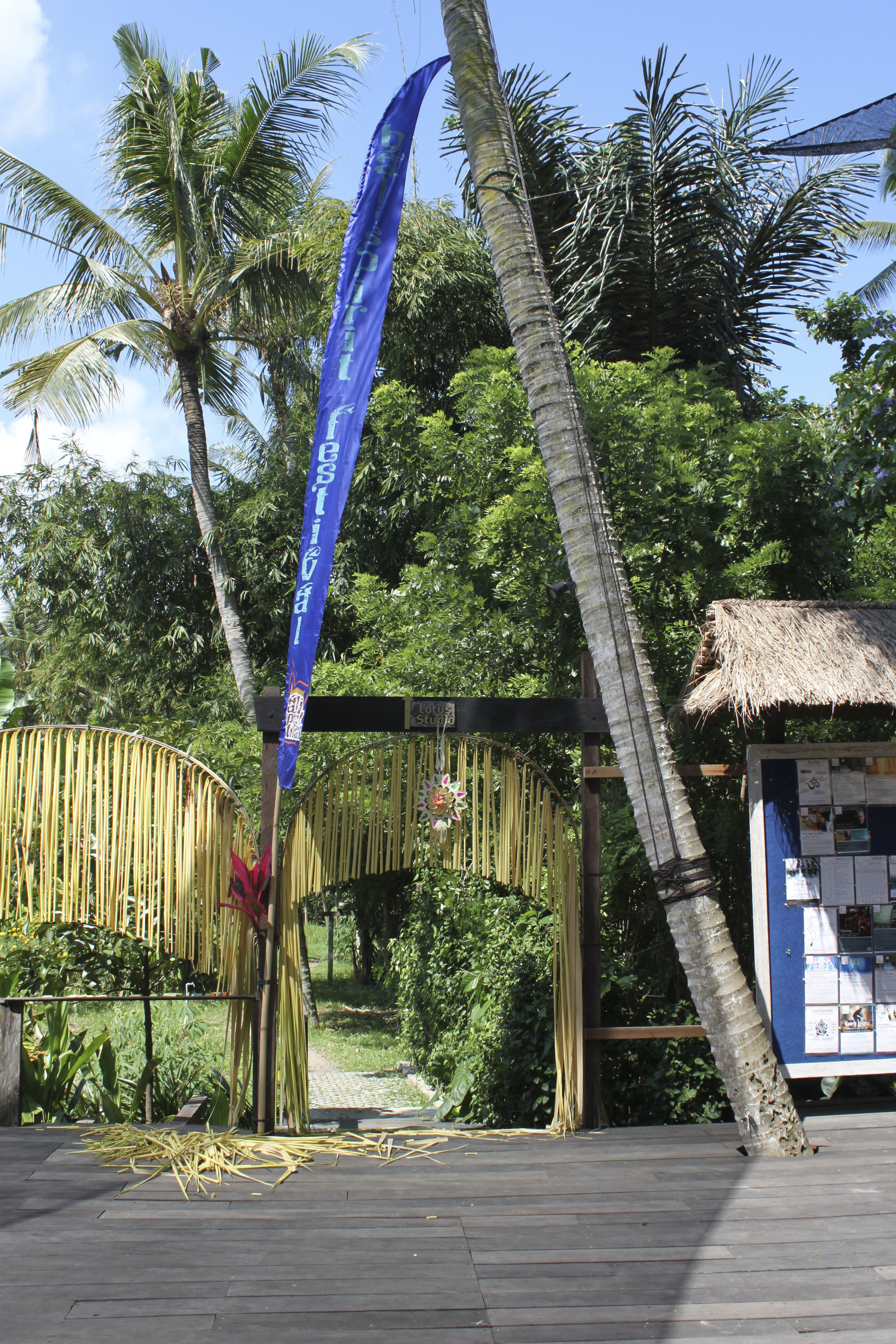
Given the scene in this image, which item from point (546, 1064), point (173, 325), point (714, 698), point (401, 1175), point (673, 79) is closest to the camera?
point (401, 1175)

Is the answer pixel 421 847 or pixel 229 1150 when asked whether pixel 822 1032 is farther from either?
pixel 229 1150

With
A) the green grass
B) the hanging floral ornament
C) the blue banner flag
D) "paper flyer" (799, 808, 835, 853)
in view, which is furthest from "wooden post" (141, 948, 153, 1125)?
the green grass

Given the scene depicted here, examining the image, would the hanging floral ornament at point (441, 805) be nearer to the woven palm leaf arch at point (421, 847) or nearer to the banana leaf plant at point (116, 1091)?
the woven palm leaf arch at point (421, 847)

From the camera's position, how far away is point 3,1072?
185 inches

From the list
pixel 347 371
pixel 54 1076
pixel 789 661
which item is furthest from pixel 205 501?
pixel 789 661

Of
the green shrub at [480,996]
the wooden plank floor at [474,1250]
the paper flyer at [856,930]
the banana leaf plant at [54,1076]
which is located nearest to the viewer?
the wooden plank floor at [474,1250]

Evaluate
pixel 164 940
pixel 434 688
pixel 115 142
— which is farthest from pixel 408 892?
pixel 115 142

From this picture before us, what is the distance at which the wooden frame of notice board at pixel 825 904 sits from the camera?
482 centimetres

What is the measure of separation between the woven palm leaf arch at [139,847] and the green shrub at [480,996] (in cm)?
167

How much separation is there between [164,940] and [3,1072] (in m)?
0.93

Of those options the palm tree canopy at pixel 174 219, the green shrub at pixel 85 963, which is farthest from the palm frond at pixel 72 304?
the green shrub at pixel 85 963

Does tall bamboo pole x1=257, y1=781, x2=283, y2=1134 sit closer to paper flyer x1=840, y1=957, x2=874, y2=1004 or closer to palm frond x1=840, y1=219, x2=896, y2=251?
paper flyer x1=840, y1=957, x2=874, y2=1004

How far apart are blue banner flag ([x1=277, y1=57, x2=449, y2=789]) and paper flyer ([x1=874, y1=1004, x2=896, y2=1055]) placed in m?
3.10

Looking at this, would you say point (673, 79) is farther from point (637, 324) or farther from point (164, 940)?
point (164, 940)
